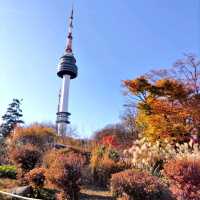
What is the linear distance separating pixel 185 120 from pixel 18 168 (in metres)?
11.4

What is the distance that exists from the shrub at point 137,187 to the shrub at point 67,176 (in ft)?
3.45

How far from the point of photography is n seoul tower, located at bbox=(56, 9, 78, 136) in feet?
197

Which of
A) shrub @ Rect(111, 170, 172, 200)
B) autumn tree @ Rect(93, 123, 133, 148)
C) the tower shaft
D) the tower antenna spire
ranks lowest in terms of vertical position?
shrub @ Rect(111, 170, 172, 200)

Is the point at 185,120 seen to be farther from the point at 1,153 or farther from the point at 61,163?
the point at 61,163

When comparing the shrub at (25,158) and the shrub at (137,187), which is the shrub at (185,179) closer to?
the shrub at (137,187)

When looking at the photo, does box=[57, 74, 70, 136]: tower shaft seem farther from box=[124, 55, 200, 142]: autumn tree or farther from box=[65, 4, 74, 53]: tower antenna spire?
box=[124, 55, 200, 142]: autumn tree

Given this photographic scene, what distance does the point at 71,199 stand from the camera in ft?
31.2

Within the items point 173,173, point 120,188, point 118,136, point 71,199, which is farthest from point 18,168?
point 118,136

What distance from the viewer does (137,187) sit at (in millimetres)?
8625

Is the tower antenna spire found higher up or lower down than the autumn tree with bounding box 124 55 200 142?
higher up

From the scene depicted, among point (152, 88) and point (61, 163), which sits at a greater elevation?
point (152, 88)

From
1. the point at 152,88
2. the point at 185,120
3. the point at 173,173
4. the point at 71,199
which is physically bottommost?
the point at 71,199

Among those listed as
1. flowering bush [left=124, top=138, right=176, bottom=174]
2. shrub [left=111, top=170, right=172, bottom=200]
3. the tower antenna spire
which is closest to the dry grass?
shrub [left=111, top=170, right=172, bottom=200]

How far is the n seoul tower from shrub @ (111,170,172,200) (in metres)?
48.3
